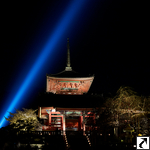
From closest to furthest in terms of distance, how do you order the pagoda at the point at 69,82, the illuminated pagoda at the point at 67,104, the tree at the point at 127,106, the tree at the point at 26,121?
1. the tree at the point at 26,121
2. the tree at the point at 127,106
3. the illuminated pagoda at the point at 67,104
4. the pagoda at the point at 69,82

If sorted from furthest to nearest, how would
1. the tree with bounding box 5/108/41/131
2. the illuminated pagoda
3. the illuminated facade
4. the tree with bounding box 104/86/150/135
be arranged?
the illuminated pagoda, the illuminated facade, the tree with bounding box 104/86/150/135, the tree with bounding box 5/108/41/131

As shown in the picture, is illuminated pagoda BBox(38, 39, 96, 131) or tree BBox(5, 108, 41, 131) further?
illuminated pagoda BBox(38, 39, 96, 131)

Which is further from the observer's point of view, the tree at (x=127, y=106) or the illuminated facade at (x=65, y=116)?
the illuminated facade at (x=65, y=116)

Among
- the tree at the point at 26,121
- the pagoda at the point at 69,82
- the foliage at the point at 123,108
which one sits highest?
the pagoda at the point at 69,82

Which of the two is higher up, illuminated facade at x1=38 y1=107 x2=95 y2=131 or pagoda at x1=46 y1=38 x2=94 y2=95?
pagoda at x1=46 y1=38 x2=94 y2=95

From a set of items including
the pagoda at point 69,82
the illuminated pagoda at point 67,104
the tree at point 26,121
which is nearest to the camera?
the tree at point 26,121

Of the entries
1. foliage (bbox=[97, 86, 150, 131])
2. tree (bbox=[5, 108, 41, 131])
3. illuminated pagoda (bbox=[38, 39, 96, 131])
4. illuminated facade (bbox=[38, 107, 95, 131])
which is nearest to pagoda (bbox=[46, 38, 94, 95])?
illuminated pagoda (bbox=[38, 39, 96, 131])

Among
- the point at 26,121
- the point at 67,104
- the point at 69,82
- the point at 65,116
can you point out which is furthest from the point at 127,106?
the point at 69,82

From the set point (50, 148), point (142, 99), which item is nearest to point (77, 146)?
point (50, 148)

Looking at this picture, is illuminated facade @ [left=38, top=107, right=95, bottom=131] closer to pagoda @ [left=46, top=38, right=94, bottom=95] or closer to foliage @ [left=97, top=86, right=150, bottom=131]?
foliage @ [left=97, top=86, right=150, bottom=131]

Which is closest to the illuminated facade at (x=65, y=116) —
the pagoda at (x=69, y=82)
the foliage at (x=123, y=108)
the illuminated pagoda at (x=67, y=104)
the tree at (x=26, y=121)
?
the illuminated pagoda at (x=67, y=104)

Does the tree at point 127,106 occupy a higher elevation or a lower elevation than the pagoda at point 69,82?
lower

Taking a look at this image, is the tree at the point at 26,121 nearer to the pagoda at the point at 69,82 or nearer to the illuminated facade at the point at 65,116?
the illuminated facade at the point at 65,116

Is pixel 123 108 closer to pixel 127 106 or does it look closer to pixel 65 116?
pixel 127 106
